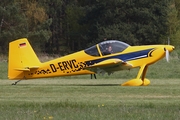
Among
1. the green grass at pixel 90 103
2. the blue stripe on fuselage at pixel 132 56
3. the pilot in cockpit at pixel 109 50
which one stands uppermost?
the pilot in cockpit at pixel 109 50

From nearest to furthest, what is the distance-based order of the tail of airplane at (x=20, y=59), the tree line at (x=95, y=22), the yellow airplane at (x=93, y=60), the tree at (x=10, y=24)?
the yellow airplane at (x=93, y=60) → the tail of airplane at (x=20, y=59) → the tree at (x=10, y=24) → the tree line at (x=95, y=22)

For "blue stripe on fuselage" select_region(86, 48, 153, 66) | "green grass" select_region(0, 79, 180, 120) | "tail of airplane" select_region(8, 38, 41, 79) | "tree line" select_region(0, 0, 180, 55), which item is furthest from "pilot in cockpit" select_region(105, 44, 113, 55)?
"tree line" select_region(0, 0, 180, 55)

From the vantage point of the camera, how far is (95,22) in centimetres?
6994

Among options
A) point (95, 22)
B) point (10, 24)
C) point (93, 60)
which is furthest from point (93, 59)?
point (95, 22)

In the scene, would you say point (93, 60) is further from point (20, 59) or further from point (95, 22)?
point (95, 22)

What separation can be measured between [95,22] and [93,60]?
1824 inches

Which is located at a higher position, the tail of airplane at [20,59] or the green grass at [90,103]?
the tail of airplane at [20,59]

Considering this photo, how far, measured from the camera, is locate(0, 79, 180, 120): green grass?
12.8 m

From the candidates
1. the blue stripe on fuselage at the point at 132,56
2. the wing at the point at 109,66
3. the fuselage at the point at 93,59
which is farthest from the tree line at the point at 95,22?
the blue stripe on fuselage at the point at 132,56

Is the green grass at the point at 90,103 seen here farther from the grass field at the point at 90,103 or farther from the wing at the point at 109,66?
the wing at the point at 109,66

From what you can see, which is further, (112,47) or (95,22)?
(95,22)

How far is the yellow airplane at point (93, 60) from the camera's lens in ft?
76.5

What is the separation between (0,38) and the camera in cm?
6138

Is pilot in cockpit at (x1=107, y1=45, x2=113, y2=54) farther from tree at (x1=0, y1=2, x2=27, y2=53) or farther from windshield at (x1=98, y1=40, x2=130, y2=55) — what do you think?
tree at (x1=0, y1=2, x2=27, y2=53)
